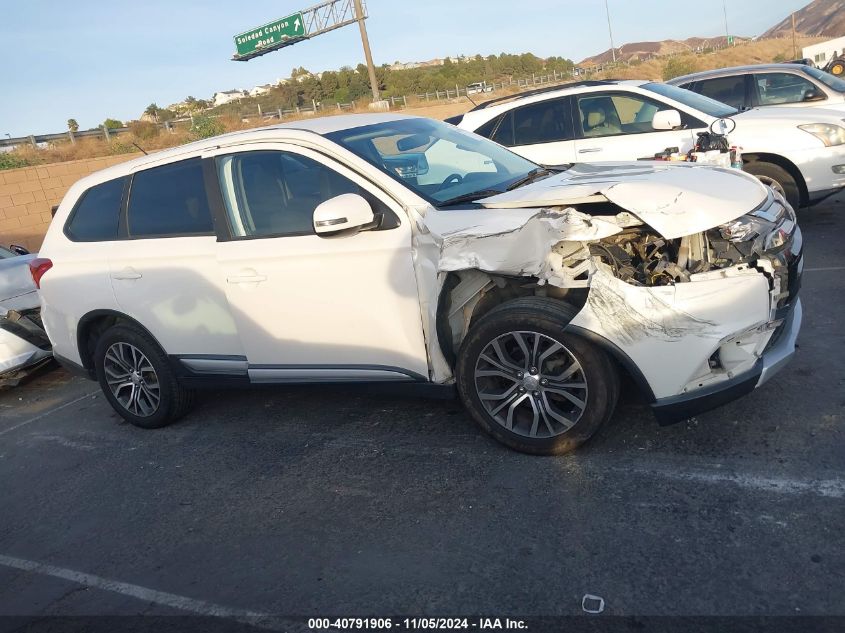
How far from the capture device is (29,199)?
19.4 m

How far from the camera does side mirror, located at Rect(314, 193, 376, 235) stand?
12.2 feet

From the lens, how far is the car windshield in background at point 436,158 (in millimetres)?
4070

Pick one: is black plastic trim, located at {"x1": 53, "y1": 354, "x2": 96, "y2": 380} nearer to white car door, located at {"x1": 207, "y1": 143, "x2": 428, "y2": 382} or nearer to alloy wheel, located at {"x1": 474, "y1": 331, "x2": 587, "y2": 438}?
white car door, located at {"x1": 207, "y1": 143, "x2": 428, "y2": 382}

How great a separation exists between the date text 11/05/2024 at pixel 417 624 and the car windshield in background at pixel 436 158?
82.7 inches

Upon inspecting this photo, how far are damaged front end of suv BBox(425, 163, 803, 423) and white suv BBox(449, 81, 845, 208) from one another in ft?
11.9

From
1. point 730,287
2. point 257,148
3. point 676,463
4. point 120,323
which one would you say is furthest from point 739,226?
point 120,323

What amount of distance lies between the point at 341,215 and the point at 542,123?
5.25 m

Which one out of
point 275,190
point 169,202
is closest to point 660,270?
point 275,190

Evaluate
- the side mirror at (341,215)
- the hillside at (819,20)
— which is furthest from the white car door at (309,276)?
the hillside at (819,20)

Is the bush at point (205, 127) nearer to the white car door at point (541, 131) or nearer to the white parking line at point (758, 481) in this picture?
the white car door at point (541, 131)

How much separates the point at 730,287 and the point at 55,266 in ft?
15.1

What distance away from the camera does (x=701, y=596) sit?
2.58m

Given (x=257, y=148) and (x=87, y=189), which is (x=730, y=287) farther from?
(x=87, y=189)

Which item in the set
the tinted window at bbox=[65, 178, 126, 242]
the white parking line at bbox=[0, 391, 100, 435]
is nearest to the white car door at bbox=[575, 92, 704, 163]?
the tinted window at bbox=[65, 178, 126, 242]
